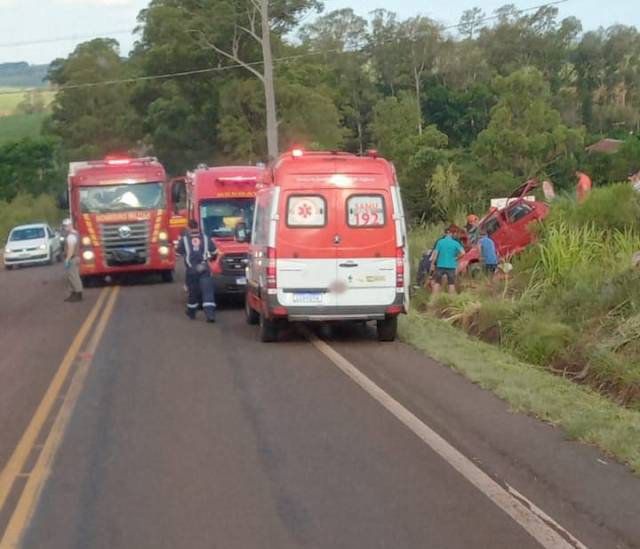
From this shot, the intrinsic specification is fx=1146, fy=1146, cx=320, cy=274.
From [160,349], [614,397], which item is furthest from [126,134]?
[614,397]

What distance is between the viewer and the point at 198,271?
1958cm

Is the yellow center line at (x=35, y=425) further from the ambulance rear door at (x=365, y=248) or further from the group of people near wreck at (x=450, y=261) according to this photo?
the group of people near wreck at (x=450, y=261)

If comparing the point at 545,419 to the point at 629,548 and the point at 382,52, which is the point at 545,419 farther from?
the point at 382,52

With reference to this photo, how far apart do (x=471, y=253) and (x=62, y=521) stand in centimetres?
1576

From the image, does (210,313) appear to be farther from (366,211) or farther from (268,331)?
(366,211)

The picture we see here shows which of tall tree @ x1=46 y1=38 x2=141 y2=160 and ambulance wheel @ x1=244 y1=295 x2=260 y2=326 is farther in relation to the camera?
tall tree @ x1=46 y1=38 x2=141 y2=160

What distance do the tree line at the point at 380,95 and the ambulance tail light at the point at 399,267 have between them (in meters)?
17.5

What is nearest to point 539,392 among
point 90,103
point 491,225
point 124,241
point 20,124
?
point 491,225

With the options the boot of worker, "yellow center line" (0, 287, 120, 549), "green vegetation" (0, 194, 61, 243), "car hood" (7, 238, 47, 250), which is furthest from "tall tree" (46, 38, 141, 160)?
"yellow center line" (0, 287, 120, 549)

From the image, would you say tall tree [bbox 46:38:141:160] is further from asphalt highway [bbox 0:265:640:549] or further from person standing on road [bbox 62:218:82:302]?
asphalt highway [bbox 0:265:640:549]

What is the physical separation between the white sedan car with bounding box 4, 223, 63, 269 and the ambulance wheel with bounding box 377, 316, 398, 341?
28082mm

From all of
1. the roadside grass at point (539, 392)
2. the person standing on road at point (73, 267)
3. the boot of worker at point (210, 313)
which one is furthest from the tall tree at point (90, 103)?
the roadside grass at point (539, 392)

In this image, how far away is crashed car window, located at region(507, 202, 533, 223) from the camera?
81.3 ft

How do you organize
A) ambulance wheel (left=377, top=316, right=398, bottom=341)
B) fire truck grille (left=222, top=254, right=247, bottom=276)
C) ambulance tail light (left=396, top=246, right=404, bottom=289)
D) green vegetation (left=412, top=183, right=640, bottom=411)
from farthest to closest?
fire truck grille (left=222, top=254, right=247, bottom=276)
ambulance wheel (left=377, top=316, right=398, bottom=341)
ambulance tail light (left=396, top=246, right=404, bottom=289)
green vegetation (left=412, top=183, right=640, bottom=411)
